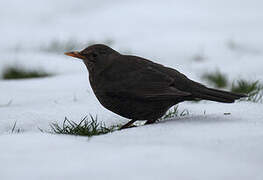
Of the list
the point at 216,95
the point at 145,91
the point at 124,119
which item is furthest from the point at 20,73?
the point at 216,95

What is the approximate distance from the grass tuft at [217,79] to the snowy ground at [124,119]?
0.58 feet

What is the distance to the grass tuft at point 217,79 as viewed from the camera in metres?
7.08

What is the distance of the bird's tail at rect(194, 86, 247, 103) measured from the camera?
3898 millimetres

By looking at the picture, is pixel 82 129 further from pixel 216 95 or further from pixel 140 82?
pixel 216 95

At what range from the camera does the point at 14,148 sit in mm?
3016

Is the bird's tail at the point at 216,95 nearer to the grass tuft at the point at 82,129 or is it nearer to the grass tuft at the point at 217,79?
the grass tuft at the point at 82,129

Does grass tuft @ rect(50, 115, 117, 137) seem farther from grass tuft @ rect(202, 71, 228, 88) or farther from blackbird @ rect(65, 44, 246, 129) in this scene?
grass tuft @ rect(202, 71, 228, 88)

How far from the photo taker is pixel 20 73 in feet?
25.7

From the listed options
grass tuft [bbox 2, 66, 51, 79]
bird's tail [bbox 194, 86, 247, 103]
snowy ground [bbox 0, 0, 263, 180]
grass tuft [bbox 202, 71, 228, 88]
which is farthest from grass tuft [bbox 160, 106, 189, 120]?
grass tuft [bbox 2, 66, 51, 79]

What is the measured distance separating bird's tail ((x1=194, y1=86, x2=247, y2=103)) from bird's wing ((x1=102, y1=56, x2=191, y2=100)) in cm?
19

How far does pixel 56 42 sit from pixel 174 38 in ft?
8.00

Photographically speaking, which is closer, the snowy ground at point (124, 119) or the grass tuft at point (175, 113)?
the snowy ground at point (124, 119)

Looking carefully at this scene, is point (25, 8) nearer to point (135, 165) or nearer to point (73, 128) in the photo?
point (73, 128)

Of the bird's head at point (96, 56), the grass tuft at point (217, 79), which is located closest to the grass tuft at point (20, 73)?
the grass tuft at point (217, 79)
